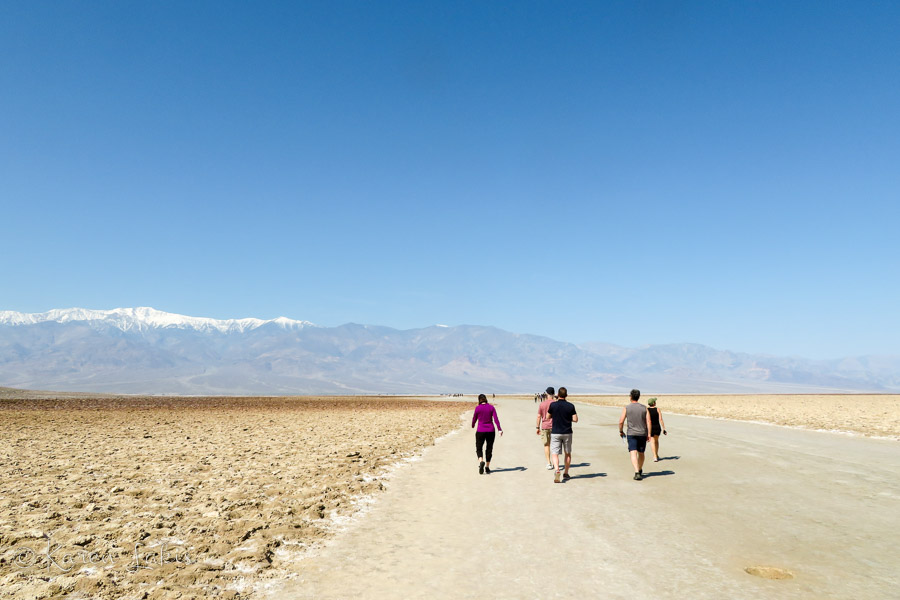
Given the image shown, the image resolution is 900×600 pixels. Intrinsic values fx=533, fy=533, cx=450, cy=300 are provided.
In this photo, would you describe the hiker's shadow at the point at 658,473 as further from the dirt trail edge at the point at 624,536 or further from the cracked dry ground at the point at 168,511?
the cracked dry ground at the point at 168,511

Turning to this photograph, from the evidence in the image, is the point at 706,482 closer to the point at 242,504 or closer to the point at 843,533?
the point at 843,533

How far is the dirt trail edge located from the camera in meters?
6.06

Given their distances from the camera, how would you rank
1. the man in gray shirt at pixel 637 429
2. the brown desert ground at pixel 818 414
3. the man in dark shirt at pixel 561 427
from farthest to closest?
the brown desert ground at pixel 818 414 → the man in dark shirt at pixel 561 427 → the man in gray shirt at pixel 637 429

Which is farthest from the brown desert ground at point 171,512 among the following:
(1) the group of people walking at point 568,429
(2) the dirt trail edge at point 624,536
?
(1) the group of people walking at point 568,429

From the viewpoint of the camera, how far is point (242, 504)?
34.0 feet

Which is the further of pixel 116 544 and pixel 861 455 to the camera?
pixel 861 455

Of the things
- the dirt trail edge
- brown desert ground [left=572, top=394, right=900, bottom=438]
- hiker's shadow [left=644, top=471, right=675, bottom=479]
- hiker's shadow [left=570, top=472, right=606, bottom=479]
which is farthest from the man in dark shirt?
brown desert ground [left=572, top=394, right=900, bottom=438]

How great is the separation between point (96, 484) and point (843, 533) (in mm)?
14830

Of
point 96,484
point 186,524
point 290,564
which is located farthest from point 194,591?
point 96,484

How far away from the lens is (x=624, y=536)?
7926 mm

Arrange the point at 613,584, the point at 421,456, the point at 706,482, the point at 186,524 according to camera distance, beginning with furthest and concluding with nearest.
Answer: the point at 421,456 < the point at 706,482 < the point at 186,524 < the point at 613,584

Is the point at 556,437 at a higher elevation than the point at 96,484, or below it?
higher

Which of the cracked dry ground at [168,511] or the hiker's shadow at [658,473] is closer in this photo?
the cracked dry ground at [168,511]

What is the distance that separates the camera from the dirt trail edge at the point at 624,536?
239 inches
